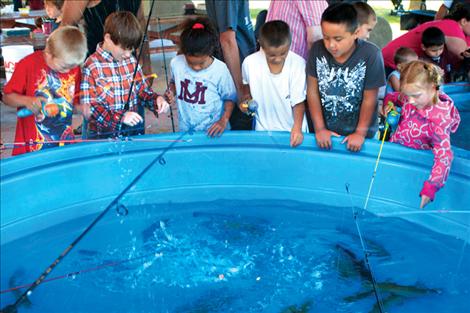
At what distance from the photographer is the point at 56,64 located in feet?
9.96

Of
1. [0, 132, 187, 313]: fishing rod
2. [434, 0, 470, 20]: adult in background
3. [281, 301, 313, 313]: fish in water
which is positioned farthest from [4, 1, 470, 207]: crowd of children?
[434, 0, 470, 20]: adult in background

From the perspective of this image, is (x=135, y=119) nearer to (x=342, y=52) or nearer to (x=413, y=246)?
(x=342, y=52)

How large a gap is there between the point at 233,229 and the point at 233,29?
1.18m

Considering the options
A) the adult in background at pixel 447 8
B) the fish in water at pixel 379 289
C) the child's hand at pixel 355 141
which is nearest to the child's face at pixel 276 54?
the child's hand at pixel 355 141

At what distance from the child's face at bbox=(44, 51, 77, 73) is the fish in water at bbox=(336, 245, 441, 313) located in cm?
170

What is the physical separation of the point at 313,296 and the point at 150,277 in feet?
2.36

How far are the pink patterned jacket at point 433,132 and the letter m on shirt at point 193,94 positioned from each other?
109 cm

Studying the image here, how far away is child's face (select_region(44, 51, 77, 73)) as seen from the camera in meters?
3.01

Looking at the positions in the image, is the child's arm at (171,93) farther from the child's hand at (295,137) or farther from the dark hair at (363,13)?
the dark hair at (363,13)

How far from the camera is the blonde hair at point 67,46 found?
9.78 feet

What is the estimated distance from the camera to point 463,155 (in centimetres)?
295

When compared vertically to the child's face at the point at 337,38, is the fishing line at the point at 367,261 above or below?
below

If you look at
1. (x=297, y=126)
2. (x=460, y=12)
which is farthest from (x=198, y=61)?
(x=460, y=12)

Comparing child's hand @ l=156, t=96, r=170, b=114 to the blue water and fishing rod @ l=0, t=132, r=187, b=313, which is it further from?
the blue water
